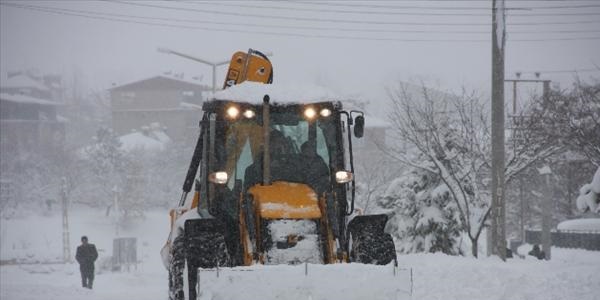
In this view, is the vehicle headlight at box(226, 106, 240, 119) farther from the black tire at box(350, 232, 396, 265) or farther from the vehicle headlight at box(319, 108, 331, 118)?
the black tire at box(350, 232, 396, 265)

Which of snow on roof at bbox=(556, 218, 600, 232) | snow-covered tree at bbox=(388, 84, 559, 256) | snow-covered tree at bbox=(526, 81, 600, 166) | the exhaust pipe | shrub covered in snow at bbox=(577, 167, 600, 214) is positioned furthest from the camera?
snow on roof at bbox=(556, 218, 600, 232)

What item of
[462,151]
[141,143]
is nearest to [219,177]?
[462,151]

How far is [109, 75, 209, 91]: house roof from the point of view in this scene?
81438mm

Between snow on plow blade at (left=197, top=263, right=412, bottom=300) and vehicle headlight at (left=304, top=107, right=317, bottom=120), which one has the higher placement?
vehicle headlight at (left=304, top=107, right=317, bottom=120)

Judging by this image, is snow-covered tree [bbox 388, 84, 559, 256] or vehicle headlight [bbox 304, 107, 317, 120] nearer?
vehicle headlight [bbox 304, 107, 317, 120]

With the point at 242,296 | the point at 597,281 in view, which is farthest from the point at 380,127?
the point at 242,296

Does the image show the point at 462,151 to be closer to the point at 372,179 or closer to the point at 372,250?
the point at 372,250

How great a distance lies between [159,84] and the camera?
8156 cm

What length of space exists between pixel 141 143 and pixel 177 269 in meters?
58.0

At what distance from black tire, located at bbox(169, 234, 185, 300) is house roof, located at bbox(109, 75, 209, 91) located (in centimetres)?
7414

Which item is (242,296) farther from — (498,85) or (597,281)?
(498,85)

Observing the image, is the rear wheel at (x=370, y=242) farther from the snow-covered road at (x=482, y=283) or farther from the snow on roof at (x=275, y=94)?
the snow-covered road at (x=482, y=283)

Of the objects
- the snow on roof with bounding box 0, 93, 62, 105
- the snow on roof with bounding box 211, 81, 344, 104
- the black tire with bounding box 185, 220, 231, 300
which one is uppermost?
the snow on roof with bounding box 0, 93, 62, 105

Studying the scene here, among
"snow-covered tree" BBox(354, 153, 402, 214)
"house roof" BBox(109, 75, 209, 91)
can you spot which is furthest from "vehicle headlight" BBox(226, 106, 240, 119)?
"house roof" BBox(109, 75, 209, 91)
